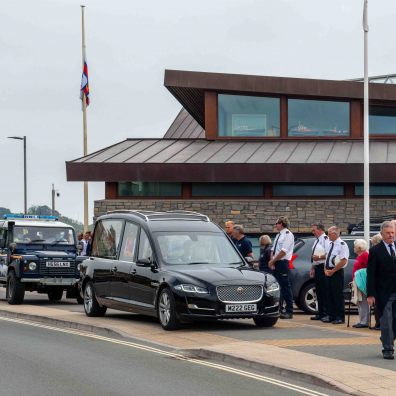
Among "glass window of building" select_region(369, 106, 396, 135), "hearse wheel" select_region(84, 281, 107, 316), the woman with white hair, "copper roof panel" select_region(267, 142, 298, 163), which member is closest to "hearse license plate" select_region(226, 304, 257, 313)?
the woman with white hair

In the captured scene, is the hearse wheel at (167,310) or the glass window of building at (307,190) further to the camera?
the glass window of building at (307,190)

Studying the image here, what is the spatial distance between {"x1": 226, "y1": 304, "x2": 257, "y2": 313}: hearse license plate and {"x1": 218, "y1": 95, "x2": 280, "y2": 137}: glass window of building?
23038mm

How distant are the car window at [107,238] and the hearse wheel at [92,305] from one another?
2.30 ft

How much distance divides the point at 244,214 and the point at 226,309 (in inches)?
815

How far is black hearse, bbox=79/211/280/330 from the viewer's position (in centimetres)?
1667

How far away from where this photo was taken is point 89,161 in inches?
1467

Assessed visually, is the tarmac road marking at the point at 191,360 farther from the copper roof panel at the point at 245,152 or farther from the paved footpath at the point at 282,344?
the copper roof panel at the point at 245,152

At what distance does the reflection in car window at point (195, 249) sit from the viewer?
18.0 meters

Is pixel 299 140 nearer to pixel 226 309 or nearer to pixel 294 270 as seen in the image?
pixel 294 270

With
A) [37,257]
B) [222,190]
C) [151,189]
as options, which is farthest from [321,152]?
[37,257]

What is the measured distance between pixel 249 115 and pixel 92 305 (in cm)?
2044

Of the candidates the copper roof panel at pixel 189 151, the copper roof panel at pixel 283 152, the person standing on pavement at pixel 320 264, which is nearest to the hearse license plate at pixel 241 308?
the person standing on pavement at pixel 320 264

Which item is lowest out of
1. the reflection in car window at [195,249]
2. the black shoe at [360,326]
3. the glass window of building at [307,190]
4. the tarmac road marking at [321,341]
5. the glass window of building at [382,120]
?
the black shoe at [360,326]

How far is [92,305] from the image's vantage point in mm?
20281
